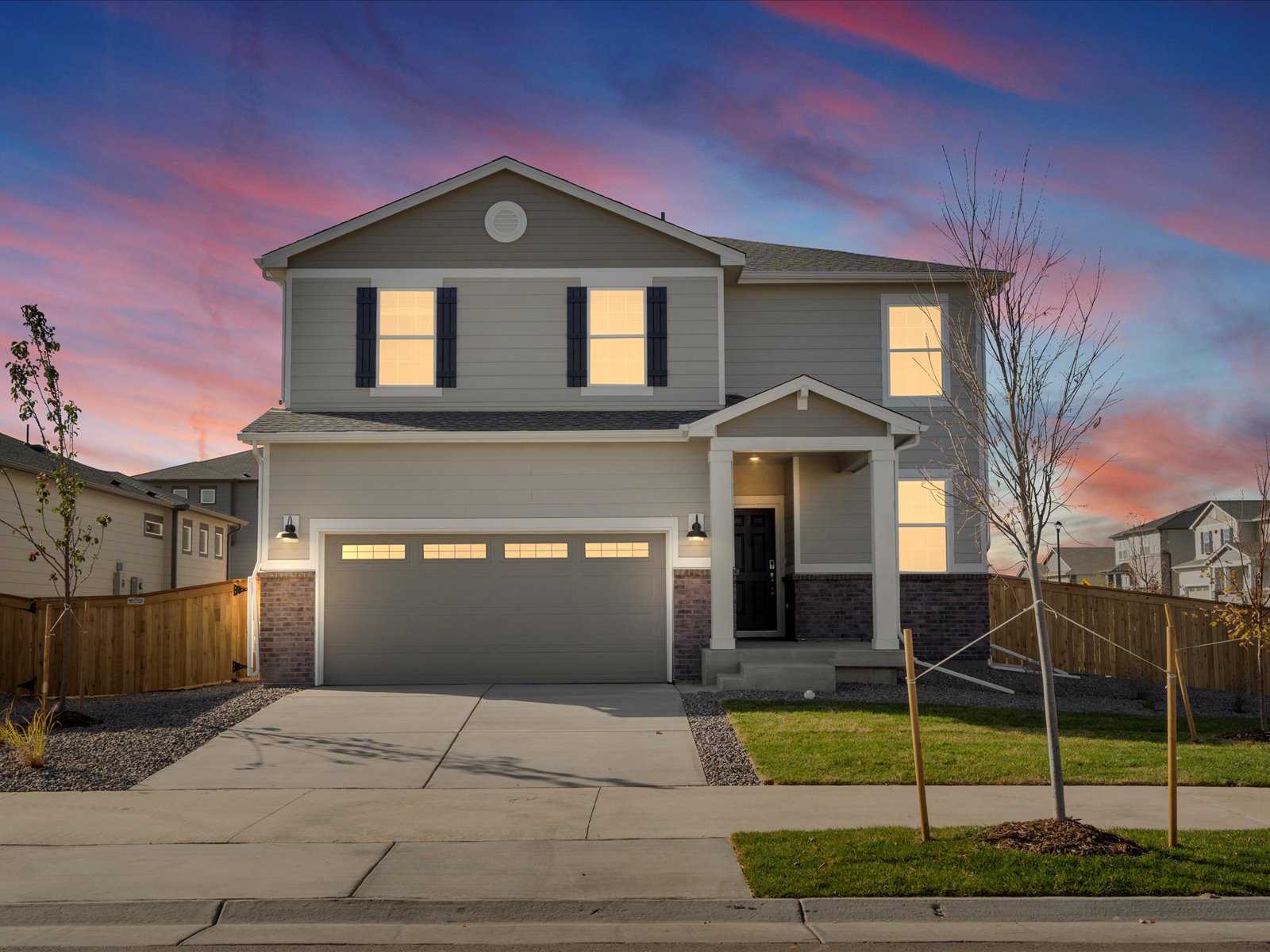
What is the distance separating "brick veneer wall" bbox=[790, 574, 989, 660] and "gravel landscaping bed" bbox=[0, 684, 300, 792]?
848 centimetres

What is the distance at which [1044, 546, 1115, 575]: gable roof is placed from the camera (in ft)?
240

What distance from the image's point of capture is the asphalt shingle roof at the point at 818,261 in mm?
18797

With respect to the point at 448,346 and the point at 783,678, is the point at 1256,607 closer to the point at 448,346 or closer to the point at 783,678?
the point at 783,678

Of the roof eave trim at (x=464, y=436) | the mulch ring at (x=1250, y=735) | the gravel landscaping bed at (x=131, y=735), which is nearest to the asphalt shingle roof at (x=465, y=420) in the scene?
the roof eave trim at (x=464, y=436)

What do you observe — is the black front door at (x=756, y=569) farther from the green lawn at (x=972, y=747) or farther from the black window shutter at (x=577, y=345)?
the green lawn at (x=972, y=747)

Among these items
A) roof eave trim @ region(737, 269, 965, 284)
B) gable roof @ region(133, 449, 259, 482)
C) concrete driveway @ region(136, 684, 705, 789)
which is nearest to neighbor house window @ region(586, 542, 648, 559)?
concrete driveway @ region(136, 684, 705, 789)

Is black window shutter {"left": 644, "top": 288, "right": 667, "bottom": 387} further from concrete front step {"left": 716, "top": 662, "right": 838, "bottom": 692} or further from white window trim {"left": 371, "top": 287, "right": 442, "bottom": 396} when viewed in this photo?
concrete front step {"left": 716, "top": 662, "right": 838, "bottom": 692}

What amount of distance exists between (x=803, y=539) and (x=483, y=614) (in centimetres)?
563

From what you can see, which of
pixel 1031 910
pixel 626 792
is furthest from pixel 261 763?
pixel 1031 910

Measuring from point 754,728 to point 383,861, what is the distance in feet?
18.4

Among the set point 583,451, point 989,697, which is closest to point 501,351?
point 583,451

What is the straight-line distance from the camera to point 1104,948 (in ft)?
18.6

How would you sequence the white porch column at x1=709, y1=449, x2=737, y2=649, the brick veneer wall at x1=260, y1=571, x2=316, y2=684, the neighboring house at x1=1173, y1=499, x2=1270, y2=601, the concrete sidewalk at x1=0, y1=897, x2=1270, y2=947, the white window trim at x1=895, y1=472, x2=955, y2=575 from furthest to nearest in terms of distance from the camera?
1. the neighboring house at x1=1173, y1=499, x2=1270, y2=601
2. the white window trim at x1=895, y1=472, x2=955, y2=575
3. the brick veneer wall at x1=260, y1=571, x2=316, y2=684
4. the white porch column at x1=709, y1=449, x2=737, y2=649
5. the concrete sidewalk at x1=0, y1=897, x2=1270, y2=947

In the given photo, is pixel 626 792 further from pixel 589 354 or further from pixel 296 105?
pixel 296 105
